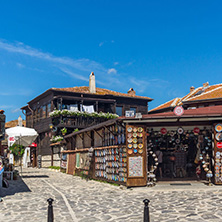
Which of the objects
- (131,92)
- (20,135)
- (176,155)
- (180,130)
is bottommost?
(176,155)

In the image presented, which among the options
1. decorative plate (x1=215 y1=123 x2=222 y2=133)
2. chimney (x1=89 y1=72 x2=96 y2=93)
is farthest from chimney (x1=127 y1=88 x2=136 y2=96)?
decorative plate (x1=215 y1=123 x2=222 y2=133)

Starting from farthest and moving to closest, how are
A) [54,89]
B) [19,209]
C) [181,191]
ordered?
[54,89] < [181,191] < [19,209]

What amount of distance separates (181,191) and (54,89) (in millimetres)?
23463

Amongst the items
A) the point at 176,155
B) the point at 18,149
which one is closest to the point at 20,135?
the point at 18,149

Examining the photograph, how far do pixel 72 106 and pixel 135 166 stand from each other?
21.5 m

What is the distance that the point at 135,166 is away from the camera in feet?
47.8

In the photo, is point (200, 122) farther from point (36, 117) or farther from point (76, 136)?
point (36, 117)

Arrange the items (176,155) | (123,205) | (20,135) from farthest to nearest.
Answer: (20,135), (176,155), (123,205)

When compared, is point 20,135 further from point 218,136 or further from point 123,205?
point 123,205

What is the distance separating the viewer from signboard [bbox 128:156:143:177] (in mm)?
14555

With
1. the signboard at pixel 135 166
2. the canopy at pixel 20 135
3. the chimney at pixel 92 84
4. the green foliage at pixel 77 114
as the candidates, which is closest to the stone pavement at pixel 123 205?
the signboard at pixel 135 166

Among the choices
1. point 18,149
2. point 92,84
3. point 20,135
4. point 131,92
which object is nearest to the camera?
point 20,135

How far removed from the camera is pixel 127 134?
14.7 meters

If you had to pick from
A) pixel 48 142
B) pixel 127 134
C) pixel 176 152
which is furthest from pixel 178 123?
pixel 48 142
